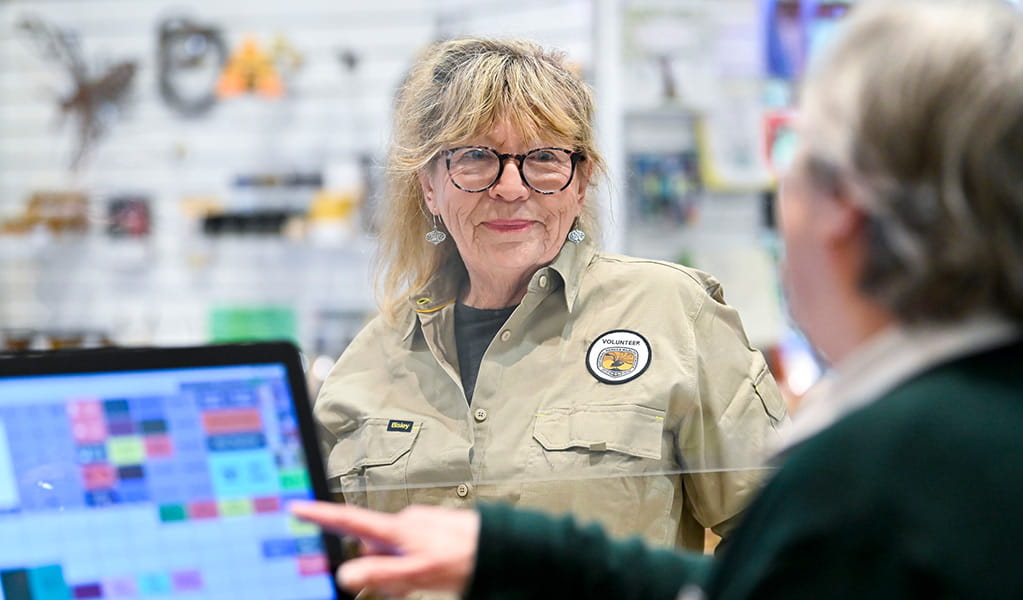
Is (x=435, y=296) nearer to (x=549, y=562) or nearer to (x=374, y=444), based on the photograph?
(x=374, y=444)

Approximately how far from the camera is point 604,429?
1566 mm

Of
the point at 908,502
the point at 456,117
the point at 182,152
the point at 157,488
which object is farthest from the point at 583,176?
the point at 182,152

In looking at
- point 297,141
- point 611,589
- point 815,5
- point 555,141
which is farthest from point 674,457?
point 297,141

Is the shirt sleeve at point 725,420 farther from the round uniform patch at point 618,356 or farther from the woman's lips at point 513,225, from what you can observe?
the woman's lips at point 513,225

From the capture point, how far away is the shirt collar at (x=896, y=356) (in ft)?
2.47

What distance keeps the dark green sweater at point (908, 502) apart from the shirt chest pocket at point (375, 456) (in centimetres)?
75

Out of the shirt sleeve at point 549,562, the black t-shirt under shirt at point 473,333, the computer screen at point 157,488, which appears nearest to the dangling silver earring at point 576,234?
the black t-shirt under shirt at point 473,333

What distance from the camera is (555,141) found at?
65.9 inches

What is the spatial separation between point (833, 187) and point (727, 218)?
376cm

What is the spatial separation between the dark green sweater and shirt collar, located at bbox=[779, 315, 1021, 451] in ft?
0.03

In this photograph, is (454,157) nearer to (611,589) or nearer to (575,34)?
(611,589)

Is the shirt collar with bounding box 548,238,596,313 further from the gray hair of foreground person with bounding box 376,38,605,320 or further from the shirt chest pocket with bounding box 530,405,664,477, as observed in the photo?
the shirt chest pocket with bounding box 530,405,664,477

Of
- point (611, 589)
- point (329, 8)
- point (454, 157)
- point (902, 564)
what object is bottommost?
point (611, 589)

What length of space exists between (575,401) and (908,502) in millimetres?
938
